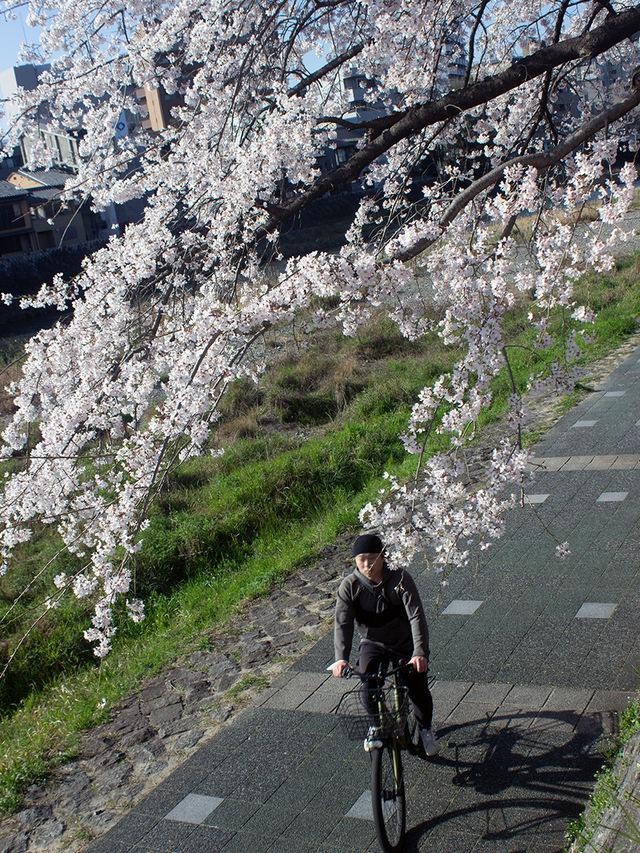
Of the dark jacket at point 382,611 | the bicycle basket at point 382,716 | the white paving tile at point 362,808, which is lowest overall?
the white paving tile at point 362,808

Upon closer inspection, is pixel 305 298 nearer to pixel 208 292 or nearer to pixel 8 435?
pixel 208 292

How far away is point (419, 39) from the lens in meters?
7.12

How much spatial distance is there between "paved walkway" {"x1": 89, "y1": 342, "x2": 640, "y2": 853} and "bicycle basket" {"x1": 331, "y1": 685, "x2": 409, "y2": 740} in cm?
44

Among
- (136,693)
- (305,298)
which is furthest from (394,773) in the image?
(136,693)

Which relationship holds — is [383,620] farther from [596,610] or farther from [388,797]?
[596,610]

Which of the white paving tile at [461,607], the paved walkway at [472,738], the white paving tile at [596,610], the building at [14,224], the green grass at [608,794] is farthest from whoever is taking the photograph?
the building at [14,224]

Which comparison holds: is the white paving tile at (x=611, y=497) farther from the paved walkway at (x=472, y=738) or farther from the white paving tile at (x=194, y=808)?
the white paving tile at (x=194, y=808)

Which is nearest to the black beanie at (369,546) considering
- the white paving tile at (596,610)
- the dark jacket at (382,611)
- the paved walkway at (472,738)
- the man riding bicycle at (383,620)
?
the man riding bicycle at (383,620)

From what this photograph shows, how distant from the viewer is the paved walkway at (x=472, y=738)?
3.56m

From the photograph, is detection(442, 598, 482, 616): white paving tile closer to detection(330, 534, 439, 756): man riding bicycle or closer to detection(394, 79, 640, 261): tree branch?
detection(330, 534, 439, 756): man riding bicycle

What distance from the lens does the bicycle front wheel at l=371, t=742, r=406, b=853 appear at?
131 inches

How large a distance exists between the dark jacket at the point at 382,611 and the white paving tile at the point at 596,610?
67.2 inches

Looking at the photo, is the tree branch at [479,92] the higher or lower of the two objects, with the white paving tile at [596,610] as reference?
higher

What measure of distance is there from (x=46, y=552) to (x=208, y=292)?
18.2 feet
